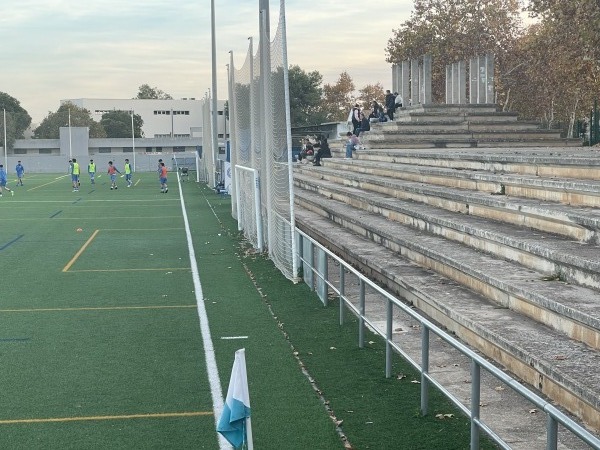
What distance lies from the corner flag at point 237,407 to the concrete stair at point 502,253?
2377mm

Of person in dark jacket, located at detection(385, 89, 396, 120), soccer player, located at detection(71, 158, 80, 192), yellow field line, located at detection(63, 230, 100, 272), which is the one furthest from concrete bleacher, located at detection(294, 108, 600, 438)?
soccer player, located at detection(71, 158, 80, 192)

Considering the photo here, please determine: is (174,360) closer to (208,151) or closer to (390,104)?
(390,104)

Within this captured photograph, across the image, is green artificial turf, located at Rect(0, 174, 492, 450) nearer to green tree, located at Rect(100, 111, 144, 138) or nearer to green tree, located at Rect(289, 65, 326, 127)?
green tree, located at Rect(289, 65, 326, 127)

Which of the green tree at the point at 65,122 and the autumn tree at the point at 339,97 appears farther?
the green tree at the point at 65,122

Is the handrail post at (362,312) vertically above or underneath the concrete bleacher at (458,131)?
underneath

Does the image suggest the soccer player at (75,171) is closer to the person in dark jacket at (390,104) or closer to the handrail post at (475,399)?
the person in dark jacket at (390,104)

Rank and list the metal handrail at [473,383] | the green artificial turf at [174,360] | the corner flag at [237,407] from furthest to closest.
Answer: the green artificial turf at [174,360] < the corner flag at [237,407] < the metal handrail at [473,383]

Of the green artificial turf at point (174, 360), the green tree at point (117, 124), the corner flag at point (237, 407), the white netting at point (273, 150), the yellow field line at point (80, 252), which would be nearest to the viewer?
the corner flag at point (237, 407)

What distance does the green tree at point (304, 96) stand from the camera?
9862cm

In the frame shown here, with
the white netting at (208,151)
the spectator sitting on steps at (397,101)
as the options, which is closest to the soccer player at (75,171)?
the white netting at (208,151)

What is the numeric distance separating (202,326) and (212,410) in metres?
3.86

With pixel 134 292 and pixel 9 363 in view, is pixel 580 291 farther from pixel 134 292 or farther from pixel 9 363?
pixel 134 292

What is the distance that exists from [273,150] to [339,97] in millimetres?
85283

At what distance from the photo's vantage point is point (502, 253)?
11.3 meters
